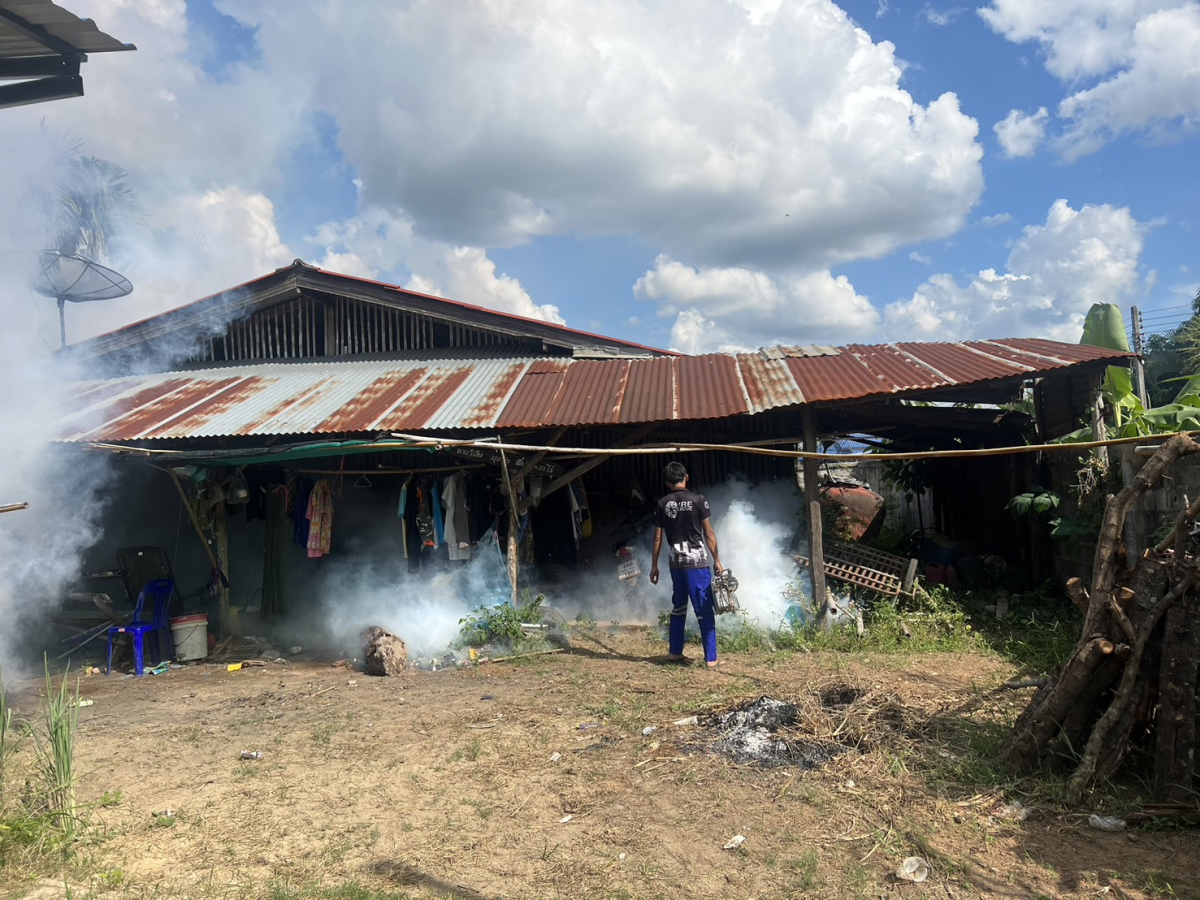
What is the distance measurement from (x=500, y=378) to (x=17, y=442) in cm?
524

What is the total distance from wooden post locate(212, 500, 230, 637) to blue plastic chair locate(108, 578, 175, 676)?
0.58 m

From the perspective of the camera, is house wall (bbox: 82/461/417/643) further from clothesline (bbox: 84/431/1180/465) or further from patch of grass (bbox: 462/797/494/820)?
patch of grass (bbox: 462/797/494/820)

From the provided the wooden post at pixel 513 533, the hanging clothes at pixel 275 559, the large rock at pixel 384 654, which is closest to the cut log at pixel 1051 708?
the wooden post at pixel 513 533

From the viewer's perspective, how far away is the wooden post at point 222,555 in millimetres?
9453

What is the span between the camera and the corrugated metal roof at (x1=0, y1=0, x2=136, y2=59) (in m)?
3.40

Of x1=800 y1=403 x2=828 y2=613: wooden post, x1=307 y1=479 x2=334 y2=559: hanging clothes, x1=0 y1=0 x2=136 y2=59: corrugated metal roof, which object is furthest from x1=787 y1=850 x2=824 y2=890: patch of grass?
x1=307 y1=479 x2=334 y2=559: hanging clothes

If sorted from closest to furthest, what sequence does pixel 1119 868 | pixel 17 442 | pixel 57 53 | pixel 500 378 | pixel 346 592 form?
pixel 1119 868
pixel 57 53
pixel 17 442
pixel 346 592
pixel 500 378

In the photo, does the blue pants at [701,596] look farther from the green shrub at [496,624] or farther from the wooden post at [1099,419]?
the wooden post at [1099,419]

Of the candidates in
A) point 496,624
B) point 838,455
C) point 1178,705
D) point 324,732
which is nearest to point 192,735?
point 324,732

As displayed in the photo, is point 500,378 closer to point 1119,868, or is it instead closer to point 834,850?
point 834,850

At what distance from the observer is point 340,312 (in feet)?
38.7

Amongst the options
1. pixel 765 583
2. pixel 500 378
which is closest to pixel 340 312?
pixel 500 378

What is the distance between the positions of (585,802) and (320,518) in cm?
578

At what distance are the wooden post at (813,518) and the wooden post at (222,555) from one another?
7301mm
